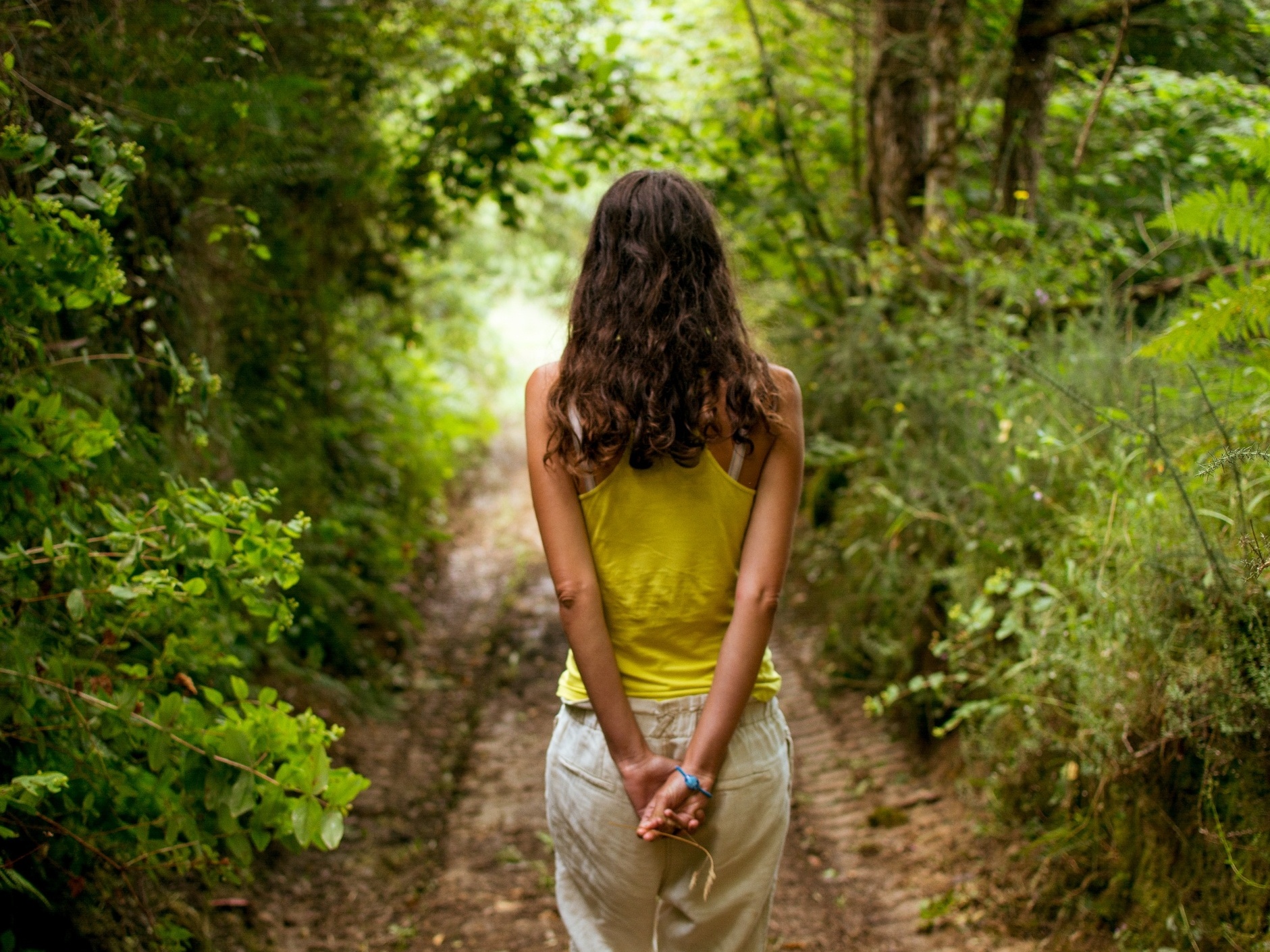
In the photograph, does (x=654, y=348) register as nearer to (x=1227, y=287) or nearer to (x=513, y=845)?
(x=1227, y=287)

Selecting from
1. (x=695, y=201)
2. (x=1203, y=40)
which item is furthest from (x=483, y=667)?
(x=1203, y=40)

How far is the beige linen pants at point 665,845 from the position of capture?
1.96 meters

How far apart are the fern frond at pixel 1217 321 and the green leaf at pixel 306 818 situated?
2.65m

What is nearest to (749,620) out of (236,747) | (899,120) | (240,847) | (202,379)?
(236,747)

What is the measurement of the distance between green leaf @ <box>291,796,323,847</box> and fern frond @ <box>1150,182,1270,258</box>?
121 inches

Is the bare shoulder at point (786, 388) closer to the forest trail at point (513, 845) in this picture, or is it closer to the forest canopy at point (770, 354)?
the forest canopy at point (770, 354)

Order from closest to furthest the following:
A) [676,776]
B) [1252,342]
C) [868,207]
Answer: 1. [676,776]
2. [1252,342]
3. [868,207]

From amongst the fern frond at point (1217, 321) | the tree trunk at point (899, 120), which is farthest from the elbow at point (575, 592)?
the tree trunk at point (899, 120)

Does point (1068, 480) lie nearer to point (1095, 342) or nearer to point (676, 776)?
point (1095, 342)

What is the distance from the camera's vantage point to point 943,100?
5.80 m

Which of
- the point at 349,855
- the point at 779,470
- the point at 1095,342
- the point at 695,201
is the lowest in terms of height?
the point at 349,855

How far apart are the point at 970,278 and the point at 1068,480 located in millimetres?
1336

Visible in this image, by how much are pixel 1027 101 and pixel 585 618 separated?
5025 millimetres

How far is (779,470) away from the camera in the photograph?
200 centimetres
